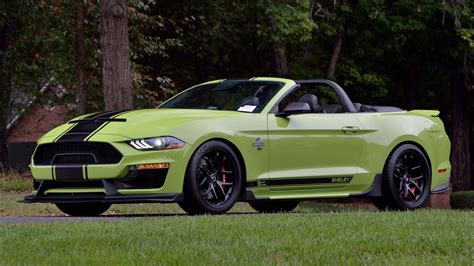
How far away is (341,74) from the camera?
120 feet

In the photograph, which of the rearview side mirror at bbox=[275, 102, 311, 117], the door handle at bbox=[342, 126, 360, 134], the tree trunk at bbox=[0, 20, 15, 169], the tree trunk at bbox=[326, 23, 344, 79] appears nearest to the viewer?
the rearview side mirror at bbox=[275, 102, 311, 117]

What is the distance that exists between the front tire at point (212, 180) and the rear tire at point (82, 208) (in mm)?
1597

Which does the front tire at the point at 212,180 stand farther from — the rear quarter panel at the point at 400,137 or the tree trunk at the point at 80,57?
the tree trunk at the point at 80,57

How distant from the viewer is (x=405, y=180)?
14211 mm

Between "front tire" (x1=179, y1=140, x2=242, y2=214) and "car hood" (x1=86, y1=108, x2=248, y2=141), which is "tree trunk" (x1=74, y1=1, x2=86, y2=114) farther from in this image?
"front tire" (x1=179, y1=140, x2=242, y2=214)

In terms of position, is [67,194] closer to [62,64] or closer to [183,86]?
[62,64]

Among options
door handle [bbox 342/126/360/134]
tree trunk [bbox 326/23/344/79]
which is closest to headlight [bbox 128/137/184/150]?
door handle [bbox 342/126/360/134]

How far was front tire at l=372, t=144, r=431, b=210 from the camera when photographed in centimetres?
1397

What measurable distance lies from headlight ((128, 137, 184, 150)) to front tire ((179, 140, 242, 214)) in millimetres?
268

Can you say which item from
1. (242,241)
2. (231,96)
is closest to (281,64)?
(231,96)

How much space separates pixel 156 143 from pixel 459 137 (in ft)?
88.3

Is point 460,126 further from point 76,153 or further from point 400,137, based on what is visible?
point 76,153

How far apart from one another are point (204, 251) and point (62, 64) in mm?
23215

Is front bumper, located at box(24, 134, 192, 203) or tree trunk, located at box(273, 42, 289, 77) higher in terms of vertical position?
front bumper, located at box(24, 134, 192, 203)
